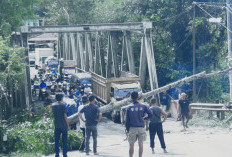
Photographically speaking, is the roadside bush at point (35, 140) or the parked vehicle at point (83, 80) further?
the parked vehicle at point (83, 80)

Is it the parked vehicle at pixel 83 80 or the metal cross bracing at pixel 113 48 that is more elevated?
the metal cross bracing at pixel 113 48

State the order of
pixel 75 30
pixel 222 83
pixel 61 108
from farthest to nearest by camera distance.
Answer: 1. pixel 222 83
2. pixel 75 30
3. pixel 61 108

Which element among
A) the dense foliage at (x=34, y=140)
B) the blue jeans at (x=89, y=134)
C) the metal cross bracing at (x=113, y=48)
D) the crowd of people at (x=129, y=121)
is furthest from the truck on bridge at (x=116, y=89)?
the blue jeans at (x=89, y=134)

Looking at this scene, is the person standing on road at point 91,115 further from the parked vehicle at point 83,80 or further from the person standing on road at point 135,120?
the parked vehicle at point 83,80

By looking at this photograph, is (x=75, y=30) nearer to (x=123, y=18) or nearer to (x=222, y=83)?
(x=123, y=18)

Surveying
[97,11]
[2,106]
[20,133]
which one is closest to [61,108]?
[20,133]

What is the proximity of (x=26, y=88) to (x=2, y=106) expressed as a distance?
297 cm

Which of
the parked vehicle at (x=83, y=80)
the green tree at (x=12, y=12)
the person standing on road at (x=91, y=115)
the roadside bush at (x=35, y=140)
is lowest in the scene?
the roadside bush at (x=35, y=140)

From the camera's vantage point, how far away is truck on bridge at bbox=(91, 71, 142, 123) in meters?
23.5

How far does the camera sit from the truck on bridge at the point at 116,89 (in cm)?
2352

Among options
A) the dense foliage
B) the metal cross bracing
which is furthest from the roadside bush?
the metal cross bracing

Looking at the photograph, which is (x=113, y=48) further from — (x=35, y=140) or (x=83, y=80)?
(x=35, y=140)

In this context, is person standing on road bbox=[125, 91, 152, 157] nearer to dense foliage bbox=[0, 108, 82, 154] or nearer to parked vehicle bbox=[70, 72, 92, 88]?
dense foliage bbox=[0, 108, 82, 154]

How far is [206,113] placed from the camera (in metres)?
19.7
